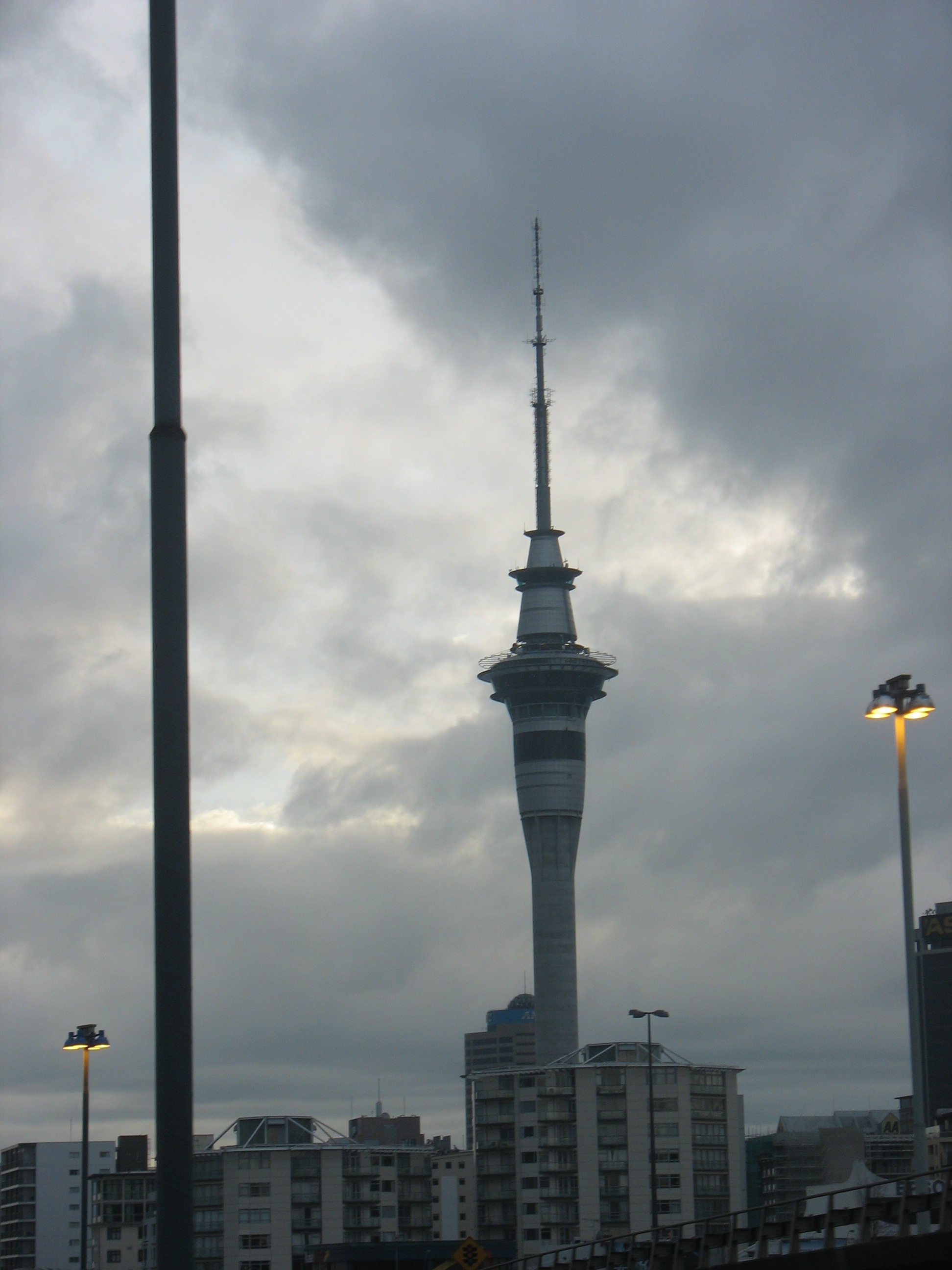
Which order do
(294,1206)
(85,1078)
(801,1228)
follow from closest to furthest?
(801,1228)
(85,1078)
(294,1206)

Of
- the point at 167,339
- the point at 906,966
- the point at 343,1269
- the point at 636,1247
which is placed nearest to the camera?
the point at 167,339

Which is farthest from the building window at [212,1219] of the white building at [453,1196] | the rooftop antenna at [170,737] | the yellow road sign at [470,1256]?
the rooftop antenna at [170,737]

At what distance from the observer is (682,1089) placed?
148 m

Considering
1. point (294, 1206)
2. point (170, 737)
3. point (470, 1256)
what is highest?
point (170, 737)

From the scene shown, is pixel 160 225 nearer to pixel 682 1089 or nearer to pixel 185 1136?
pixel 185 1136

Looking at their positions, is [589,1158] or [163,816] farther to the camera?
[589,1158]

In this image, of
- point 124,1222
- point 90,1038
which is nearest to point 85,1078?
point 90,1038

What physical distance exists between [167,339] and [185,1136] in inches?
216

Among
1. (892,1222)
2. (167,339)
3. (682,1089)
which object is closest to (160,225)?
(167,339)

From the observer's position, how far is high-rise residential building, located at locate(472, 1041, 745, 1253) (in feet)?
482

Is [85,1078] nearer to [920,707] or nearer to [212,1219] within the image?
→ [920,707]

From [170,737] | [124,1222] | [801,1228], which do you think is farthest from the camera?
[124,1222]

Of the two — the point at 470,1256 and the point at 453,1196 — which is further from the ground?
the point at 470,1256

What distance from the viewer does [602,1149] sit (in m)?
151
